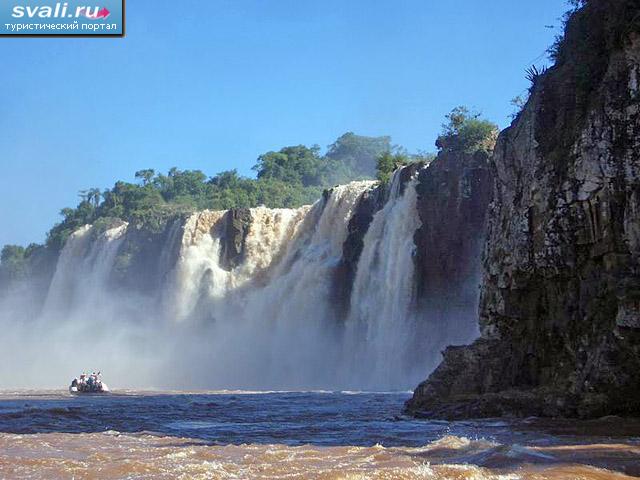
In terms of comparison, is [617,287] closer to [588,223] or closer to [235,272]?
[588,223]

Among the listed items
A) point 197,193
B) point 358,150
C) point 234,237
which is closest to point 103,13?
point 234,237

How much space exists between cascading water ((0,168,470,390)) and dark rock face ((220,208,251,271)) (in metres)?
0.25

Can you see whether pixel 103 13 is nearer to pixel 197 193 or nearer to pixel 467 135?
pixel 467 135

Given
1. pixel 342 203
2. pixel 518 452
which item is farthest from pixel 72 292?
pixel 518 452

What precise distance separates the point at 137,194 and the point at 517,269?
61.2 metres

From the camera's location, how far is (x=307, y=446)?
13.4 meters

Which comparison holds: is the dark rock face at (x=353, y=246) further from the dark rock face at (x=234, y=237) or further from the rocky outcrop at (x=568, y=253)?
the rocky outcrop at (x=568, y=253)

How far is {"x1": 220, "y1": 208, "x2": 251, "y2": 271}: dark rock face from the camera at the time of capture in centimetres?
4191

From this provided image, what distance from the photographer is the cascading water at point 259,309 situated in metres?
31.2

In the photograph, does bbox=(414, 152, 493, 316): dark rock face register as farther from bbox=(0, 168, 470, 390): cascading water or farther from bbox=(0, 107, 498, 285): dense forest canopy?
bbox=(0, 107, 498, 285): dense forest canopy

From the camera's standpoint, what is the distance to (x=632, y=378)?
1461cm

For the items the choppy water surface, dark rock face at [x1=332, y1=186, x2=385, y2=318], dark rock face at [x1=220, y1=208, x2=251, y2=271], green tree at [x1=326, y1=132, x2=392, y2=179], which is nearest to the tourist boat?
the choppy water surface

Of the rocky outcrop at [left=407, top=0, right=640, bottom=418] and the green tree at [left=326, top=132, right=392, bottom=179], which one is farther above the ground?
the green tree at [left=326, top=132, right=392, bottom=179]

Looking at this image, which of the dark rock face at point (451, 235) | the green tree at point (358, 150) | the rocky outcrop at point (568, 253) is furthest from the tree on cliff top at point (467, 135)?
the green tree at point (358, 150)
